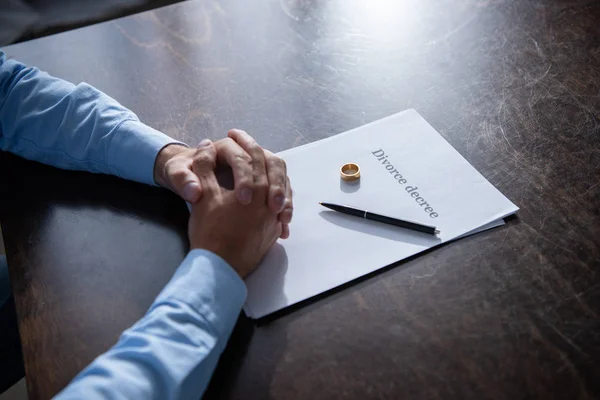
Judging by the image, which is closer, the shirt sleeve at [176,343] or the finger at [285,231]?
the shirt sleeve at [176,343]

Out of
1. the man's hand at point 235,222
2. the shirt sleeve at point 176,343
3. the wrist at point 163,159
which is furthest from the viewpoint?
the wrist at point 163,159

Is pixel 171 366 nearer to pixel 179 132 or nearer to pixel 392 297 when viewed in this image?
pixel 392 297

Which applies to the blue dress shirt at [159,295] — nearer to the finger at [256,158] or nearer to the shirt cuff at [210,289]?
the shirt cuff at [210,289]

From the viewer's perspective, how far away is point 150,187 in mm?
924

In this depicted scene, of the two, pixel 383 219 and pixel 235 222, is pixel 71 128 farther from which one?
pixel 383 219

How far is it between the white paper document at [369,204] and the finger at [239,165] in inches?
3.2

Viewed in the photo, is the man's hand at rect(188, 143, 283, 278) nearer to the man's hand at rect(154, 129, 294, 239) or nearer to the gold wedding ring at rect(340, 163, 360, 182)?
the man's hand at rect(154, 129, 294, 239)

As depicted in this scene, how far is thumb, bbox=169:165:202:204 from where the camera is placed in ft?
2.70

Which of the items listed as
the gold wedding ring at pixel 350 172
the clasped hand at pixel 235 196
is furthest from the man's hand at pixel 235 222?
the gold wedding ring at pixel 350 172

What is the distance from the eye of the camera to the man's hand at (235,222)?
0.77 m

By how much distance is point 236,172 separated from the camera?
2.74ft

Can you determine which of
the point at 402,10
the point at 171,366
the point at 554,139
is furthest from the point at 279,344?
the point at 402,10

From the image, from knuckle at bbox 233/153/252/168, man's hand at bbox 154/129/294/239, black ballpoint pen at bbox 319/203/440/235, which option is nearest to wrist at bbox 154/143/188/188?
man's hand at bbox 154/129/294/239

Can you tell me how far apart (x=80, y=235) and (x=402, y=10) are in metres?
0.80
